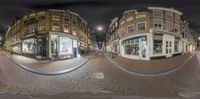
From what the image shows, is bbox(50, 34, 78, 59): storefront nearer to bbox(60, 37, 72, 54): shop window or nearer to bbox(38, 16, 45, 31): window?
bbox(60, 37, 72, 54): shop window

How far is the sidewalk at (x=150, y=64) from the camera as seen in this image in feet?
4.93

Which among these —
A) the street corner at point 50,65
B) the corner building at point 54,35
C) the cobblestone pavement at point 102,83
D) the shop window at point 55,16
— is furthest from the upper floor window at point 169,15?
the shop window at point 55,16

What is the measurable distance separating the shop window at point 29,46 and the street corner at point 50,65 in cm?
7

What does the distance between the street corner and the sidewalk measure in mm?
278

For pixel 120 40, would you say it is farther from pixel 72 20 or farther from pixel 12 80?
pixel 12 80

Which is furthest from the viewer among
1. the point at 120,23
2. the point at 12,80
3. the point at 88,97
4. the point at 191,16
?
the point at 12,80

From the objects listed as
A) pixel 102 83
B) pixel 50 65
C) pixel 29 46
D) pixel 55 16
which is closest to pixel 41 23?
pixel 55 16

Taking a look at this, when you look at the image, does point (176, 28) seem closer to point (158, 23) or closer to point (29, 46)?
point (158, 23)

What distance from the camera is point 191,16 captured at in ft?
5.32

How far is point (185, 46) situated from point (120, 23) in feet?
1.83

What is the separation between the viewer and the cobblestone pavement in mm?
1652

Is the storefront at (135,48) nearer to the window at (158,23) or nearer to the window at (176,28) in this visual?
the window at (158,23)

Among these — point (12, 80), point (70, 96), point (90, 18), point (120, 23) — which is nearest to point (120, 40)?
point (120, 23)

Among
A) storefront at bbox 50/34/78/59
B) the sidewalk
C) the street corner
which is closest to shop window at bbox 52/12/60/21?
storefront at bbox 50/34/78/59
